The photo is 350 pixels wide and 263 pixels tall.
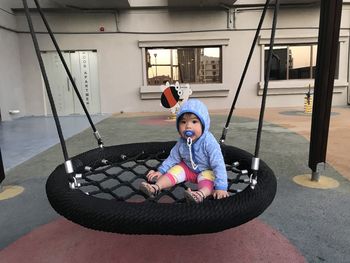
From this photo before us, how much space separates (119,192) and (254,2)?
22.8ft

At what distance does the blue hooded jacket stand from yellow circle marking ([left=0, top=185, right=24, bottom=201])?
1.21 metres

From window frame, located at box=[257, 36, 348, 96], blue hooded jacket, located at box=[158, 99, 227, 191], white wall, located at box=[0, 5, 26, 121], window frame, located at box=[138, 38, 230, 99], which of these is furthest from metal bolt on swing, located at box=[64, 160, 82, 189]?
window frame, located at box=[257, 36, 348, 96]

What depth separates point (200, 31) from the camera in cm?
789

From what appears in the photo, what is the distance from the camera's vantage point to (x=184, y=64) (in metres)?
8.23

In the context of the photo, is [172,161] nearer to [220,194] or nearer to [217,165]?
[217,165]

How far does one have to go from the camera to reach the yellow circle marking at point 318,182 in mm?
2170

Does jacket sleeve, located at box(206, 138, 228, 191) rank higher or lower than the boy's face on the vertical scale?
lower

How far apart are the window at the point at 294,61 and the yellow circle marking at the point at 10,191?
23.8 ft

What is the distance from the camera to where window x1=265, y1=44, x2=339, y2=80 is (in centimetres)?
821

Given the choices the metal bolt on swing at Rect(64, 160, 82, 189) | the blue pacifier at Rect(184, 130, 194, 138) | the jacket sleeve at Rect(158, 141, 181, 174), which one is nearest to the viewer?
the metal bolt on swing at Rect(64, 160, 82, 189)

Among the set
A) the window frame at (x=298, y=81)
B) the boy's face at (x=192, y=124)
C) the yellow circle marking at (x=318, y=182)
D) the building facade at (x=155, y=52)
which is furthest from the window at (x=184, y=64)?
the boy's face at (x=192, y=124)

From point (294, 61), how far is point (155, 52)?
12.3 ft

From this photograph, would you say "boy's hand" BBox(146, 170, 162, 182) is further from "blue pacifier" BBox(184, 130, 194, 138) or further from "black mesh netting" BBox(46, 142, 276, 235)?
"black mesh netting" BBox(46, 142, 276, 235)

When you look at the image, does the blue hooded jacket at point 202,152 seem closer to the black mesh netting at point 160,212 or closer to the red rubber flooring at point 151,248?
the black mesh netting at point 160,212
